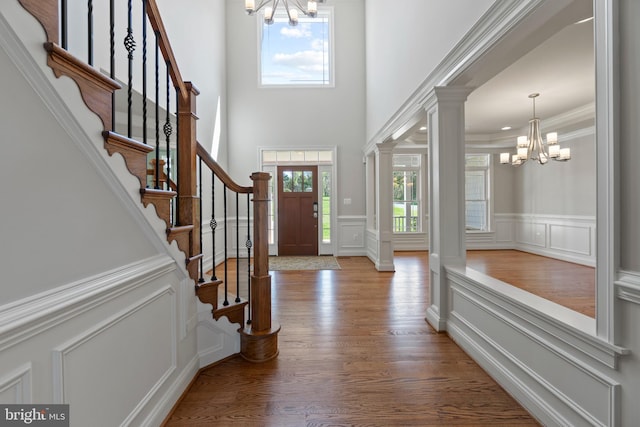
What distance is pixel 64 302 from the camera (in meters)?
0.97

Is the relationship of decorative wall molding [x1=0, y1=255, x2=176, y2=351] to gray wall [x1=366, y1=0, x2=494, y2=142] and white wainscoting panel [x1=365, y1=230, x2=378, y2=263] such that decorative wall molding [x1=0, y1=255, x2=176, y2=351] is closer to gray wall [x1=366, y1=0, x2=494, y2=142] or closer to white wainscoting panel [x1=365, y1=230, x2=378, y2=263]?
gray wall [x1=366, y1=0, x2=494, y2=142]

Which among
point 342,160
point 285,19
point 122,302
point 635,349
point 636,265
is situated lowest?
point 635,349

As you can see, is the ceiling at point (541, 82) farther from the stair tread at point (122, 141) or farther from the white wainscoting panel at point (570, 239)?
the stair tread at point (122, 141)

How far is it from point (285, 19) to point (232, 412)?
728 cm

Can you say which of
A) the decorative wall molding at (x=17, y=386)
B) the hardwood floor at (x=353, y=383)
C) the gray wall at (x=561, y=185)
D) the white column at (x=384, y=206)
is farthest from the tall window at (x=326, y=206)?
the decorative wall molding at (x=17, y=386)

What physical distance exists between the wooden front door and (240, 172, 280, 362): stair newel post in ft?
14.1

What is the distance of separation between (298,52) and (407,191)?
12.8 feet

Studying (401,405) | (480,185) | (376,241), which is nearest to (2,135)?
(401,405)

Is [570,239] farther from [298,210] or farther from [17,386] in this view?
[17,386]

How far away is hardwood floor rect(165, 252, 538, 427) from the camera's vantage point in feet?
5.30

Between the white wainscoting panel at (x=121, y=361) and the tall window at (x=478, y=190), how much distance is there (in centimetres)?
678

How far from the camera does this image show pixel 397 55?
4.01 meters

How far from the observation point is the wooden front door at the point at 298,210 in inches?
256

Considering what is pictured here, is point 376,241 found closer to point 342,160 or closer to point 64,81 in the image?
point 342,160
